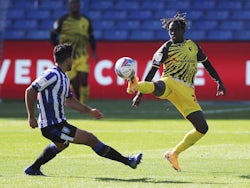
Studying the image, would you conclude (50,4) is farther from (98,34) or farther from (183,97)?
(183,97)

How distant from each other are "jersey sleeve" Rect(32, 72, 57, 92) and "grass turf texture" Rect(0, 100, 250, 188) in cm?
101

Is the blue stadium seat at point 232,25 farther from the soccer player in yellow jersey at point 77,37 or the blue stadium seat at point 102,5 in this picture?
the soccer player in yellow jersey at point 77,37

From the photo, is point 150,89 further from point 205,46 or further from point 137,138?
point 205,46

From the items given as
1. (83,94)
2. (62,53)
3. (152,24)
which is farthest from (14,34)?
(62,53)

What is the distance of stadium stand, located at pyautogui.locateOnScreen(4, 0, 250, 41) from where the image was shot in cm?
2545

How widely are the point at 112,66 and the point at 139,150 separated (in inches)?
388

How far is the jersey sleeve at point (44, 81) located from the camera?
9.67 m

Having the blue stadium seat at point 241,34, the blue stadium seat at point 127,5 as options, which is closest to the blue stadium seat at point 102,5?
the blue stadium seat at point 127,5

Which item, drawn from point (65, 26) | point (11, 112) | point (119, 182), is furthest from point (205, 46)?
point (119, 182)

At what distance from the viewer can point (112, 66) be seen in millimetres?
22453

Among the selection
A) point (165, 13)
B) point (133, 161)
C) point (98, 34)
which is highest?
point (133, 161)

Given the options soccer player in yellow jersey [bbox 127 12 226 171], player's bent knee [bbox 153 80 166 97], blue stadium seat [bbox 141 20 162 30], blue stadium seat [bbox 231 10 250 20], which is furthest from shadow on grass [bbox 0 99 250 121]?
player's bent knee [bbox 153 80 166 97]

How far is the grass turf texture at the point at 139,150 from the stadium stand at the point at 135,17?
5.34 meters

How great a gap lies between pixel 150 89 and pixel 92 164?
1.31m
